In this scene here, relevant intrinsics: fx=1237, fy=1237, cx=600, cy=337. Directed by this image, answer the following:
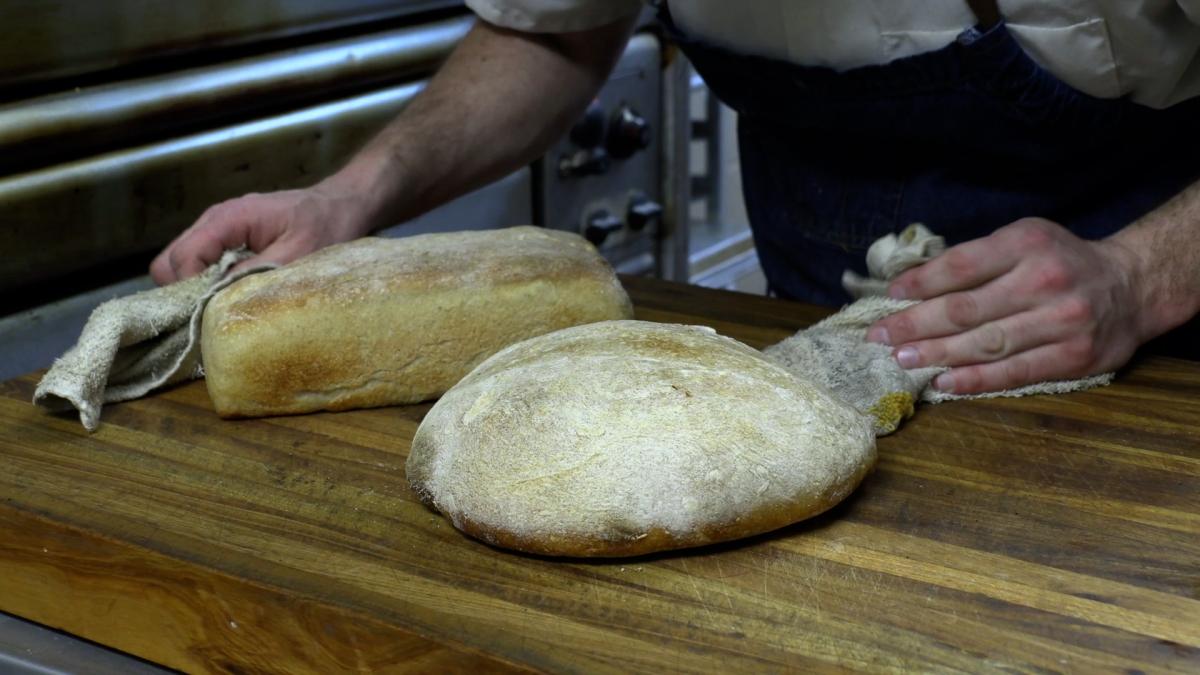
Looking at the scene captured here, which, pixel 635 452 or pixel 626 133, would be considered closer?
pixel 635 452

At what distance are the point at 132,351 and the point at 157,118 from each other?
1.22 feet

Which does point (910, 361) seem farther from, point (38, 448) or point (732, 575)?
point (38, 448)

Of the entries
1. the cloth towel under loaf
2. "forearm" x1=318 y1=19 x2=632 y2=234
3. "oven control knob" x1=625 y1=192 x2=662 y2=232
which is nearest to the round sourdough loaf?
the cloth towel under loaf

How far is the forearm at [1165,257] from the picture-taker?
1.17 m

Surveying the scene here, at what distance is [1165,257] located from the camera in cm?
117

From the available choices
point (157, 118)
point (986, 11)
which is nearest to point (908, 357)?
point (986, 11)

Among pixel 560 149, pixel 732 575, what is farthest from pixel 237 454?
pixel 560 149

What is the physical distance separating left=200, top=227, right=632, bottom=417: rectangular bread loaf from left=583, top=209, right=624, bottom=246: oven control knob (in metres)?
0.86

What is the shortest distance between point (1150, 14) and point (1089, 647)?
653 mm

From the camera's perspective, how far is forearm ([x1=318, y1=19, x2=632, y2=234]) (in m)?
1.44

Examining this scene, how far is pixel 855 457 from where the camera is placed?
904 mm

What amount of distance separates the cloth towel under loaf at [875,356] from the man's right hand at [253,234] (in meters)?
0.49

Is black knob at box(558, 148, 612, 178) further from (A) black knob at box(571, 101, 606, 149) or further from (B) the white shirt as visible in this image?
(B) the white shirt

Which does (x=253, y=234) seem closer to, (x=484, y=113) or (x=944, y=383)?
(x=484, y=113)
